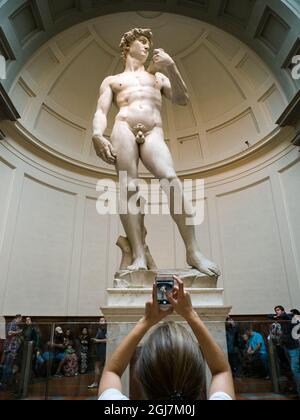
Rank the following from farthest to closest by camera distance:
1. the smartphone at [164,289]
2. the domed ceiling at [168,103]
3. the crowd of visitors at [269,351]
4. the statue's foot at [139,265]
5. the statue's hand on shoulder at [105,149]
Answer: the domed ceiling at [168,103], the statue's hand on shoulder at [105,149], the statue's foot at [139,265], the crowd of visitors at [269,351], the smartphone at [164,289]

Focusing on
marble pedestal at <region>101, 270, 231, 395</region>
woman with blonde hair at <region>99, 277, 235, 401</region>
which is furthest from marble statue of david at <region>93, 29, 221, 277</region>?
woman with blonde hair at <region>99, 277, 235, 401</region>

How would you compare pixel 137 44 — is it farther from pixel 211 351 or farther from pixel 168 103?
pixel 168 103

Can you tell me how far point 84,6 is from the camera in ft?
22.3

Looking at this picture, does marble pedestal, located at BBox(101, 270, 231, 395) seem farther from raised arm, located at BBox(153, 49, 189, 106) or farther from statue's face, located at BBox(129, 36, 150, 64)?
statue's face, located at BBox(129, 36, 150, 64)

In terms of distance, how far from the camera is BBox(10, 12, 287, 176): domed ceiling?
7.11 metres

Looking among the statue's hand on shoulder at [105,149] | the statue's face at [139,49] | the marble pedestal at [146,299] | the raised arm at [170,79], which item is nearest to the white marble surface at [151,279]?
the marble pedestal at [146,299]

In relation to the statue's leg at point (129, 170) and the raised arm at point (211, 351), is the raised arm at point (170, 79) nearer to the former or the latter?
the statue's leg at point (129, 170)

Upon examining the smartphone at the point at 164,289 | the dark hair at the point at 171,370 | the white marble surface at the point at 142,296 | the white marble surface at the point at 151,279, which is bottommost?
the dark hair at the point at 171,370

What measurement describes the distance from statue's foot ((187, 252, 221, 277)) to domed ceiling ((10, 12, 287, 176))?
5.32 metres

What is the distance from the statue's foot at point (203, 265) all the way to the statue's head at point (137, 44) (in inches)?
92.7

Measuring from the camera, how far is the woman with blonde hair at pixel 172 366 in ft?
2.28
